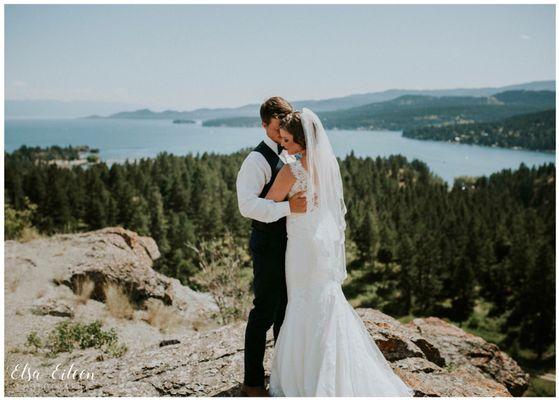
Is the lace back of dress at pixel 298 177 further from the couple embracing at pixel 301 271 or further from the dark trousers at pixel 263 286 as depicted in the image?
the dark trousers at pixel 263 286

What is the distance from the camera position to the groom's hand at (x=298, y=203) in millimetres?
3568

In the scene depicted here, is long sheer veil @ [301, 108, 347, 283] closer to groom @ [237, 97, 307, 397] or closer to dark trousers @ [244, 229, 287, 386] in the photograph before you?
groom @ [237, 97, 307, 397]

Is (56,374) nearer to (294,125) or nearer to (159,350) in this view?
(159,350)

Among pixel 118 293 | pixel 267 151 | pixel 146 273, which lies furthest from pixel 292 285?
pixel 146 273

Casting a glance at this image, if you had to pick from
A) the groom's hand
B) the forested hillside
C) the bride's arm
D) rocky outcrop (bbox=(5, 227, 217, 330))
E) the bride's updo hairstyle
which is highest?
the bride's updo hairstyle

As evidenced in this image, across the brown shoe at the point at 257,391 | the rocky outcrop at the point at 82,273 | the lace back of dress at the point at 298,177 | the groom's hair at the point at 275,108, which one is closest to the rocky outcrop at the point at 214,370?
the brown shoe at the point at 257,391

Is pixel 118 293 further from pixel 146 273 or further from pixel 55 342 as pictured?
pixel 55 342

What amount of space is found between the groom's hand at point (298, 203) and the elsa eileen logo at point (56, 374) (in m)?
3.00

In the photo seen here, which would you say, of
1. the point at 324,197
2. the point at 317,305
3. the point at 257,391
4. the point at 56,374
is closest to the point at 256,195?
the point at 324,197

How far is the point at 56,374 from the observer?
5027mm

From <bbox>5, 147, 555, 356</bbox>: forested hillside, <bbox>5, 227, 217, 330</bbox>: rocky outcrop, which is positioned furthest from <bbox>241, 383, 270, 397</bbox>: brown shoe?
<bbox>5, 147, 555, 356</bbox>: forested hillside

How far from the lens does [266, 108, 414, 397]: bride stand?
3.58 meters

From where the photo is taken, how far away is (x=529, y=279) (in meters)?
38.7

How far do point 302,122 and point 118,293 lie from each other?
736 cm
